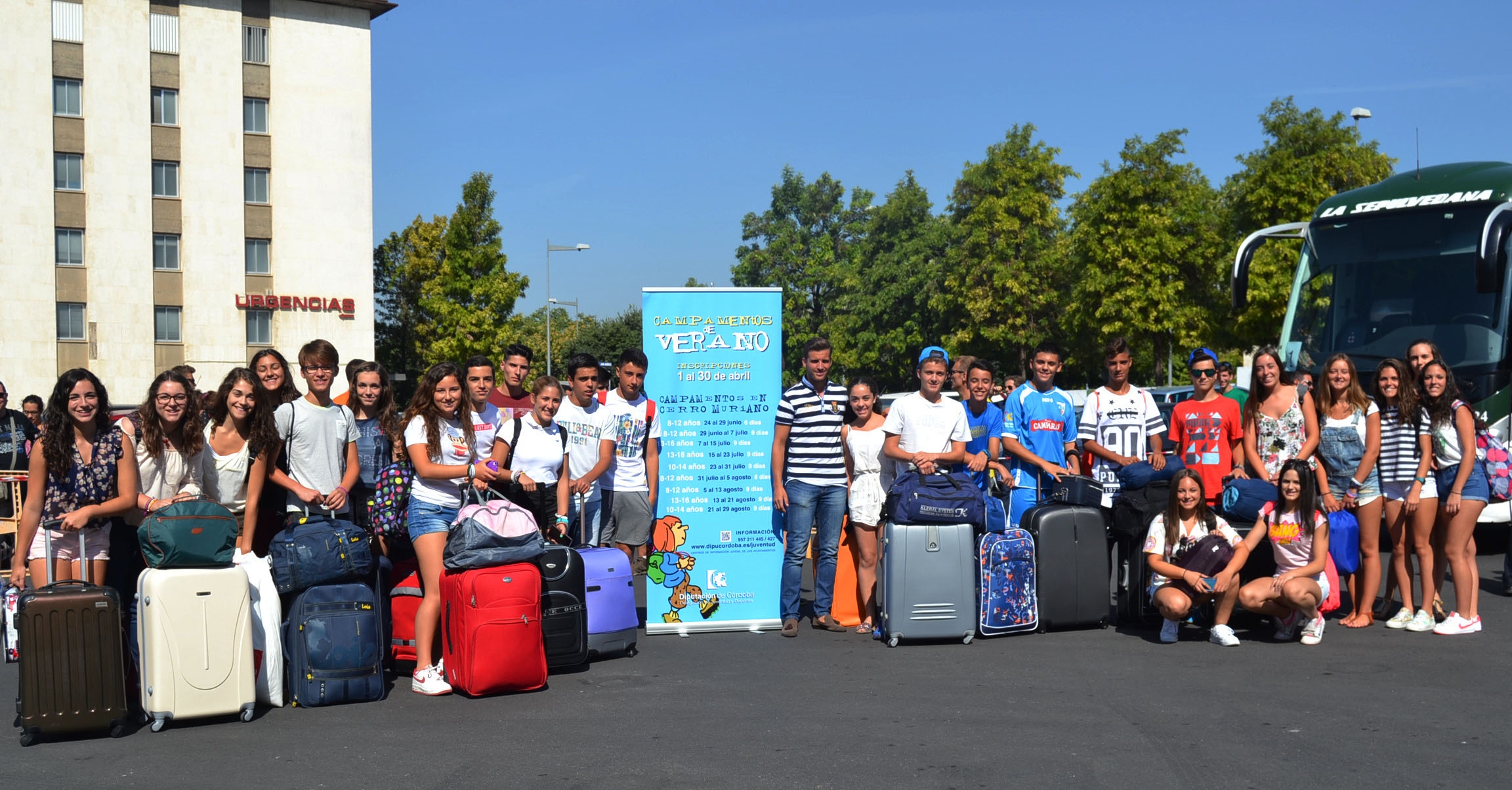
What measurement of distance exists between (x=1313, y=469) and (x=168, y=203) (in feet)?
117

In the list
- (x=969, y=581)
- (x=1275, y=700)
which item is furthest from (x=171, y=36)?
(x=1275, y=700)

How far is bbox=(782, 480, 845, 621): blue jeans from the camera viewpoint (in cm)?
837

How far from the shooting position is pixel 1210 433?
876 centimetres

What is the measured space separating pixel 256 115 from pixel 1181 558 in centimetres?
3574

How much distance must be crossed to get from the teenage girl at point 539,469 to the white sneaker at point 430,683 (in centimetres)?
129

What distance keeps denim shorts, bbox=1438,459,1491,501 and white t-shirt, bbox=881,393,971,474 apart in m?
3.33

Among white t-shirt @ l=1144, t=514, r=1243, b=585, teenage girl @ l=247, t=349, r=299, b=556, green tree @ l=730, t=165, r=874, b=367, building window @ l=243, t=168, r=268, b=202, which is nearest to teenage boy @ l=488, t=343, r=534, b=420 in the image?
teenage girl @ l=247, t=349, r=299, b=556

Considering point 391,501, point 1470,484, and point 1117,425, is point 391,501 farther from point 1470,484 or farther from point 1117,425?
point 1470,484

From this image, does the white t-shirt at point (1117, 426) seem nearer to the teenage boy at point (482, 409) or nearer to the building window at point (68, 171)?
the teenage boy at point (482, 409)

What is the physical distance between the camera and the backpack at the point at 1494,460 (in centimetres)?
838

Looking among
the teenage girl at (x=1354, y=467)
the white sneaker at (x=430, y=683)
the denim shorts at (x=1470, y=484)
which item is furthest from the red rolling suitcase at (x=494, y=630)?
the denim shorts at (x=1470, y=484)

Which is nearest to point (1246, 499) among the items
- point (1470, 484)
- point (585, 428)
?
point (1470, 484)

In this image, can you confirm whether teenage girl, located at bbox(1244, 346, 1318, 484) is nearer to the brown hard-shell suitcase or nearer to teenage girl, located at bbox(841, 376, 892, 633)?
teenage girl, located at bbox(841, 376, 892, 633)

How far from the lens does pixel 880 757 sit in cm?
531
